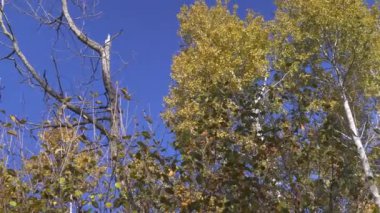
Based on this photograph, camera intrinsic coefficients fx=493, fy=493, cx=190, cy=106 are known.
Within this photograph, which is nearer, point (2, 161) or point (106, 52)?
point (2, 161)

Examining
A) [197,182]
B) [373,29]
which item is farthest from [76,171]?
[373,29]

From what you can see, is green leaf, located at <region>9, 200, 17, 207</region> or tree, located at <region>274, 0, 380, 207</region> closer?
green leaf, located at <region>9, 200, 17, 207</region>

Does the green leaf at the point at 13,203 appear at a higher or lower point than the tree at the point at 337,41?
lower

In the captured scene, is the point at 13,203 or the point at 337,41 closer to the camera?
the point at 13,203

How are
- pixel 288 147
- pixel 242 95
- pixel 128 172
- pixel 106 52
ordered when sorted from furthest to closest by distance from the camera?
1. pixel 106 52
2. pixel 242 95
3. pixel 288 147
4. pixel 128 172

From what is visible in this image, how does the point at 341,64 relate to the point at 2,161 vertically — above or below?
above

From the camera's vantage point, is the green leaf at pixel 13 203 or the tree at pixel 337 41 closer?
the green leaf at pixel 13 203

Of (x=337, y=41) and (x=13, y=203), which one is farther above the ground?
(x=337, y=41)

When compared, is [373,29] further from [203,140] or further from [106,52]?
[203,140]

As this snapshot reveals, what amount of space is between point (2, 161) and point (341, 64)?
35.0ft

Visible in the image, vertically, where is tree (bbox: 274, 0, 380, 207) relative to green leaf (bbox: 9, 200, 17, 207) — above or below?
above

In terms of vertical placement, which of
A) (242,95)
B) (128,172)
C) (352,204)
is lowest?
(352,204)

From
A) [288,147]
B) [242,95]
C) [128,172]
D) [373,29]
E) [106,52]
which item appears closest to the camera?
[128,172]

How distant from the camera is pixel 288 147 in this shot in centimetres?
362
